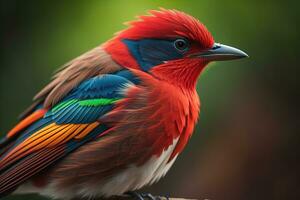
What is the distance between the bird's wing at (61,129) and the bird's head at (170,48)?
25cm

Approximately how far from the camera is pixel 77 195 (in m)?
7.92

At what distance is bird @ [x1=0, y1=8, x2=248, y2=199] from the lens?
780 cm

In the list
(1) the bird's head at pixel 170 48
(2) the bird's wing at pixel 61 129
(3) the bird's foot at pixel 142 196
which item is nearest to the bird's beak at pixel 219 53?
(1) the bird's head at pixel 170 48

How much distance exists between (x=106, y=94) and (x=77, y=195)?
2.47 ft

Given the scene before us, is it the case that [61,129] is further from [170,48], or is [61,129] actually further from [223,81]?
[223,81]

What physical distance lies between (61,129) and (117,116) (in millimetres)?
422

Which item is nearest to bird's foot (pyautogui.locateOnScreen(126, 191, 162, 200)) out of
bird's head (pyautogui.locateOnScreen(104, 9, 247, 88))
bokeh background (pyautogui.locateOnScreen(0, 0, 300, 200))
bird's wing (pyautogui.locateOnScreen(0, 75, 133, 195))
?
bird's wing (pyautogui.locateOnScreen(0, 75, 133, 195))

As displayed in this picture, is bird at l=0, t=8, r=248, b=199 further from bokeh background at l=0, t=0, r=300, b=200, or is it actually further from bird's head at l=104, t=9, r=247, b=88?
bokeh background at l=0, t=0, r=300, b=200

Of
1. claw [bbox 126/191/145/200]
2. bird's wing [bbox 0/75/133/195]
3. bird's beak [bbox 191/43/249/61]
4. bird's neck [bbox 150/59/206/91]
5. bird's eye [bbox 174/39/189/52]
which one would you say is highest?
bird's eye [bbox 174/39/189/52]

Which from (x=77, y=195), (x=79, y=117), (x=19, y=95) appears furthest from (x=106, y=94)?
(x=19, y=95)

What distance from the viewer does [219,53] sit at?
27.0 ft

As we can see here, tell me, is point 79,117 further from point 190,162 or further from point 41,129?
point 190,162

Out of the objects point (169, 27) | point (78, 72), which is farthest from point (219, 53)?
point (78, 72)

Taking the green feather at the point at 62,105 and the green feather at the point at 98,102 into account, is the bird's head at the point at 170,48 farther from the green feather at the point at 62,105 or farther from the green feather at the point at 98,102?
the green feather at the point at 62,105
